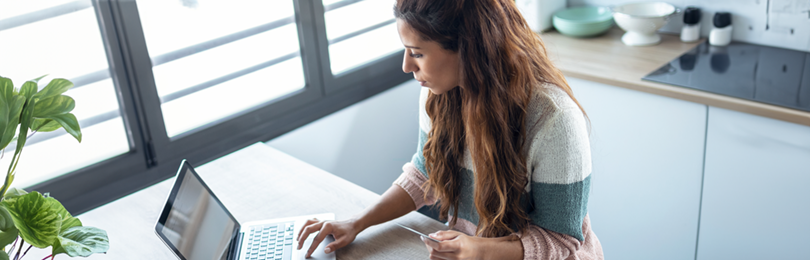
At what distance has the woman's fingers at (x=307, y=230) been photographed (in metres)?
1.16

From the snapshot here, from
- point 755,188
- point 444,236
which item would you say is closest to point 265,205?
point 444,236

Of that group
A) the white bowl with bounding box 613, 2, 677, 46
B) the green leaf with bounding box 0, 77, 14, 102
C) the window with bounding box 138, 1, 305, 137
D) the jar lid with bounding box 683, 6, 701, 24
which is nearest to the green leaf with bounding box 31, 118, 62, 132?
the green leaf with bounding box 0, 77, 14, 102

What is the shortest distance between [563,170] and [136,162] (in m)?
1.21

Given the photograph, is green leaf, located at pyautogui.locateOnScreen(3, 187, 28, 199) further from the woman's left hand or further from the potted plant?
the woman's left hand

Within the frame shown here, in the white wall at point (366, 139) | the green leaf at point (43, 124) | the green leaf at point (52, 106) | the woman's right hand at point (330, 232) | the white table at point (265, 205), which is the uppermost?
the green leaf at point (52, 106)

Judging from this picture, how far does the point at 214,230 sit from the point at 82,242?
0.40 metres

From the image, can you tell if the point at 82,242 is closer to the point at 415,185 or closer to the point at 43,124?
the point at 43,124

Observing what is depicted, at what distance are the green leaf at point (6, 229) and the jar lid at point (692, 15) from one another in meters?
2.06

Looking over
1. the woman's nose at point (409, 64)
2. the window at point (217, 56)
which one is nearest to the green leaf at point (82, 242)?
the woman's nose at point (409, 64)

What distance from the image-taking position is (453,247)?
1.01 meters

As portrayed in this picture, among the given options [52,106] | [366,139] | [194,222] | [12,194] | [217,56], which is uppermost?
[52,106]

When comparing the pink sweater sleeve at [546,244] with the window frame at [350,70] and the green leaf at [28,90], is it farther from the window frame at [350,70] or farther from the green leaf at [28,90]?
the window frame at [350,70]

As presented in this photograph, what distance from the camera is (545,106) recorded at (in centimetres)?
106

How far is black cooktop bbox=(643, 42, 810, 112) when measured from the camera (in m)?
1.60
